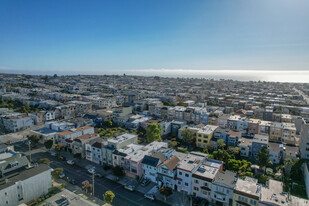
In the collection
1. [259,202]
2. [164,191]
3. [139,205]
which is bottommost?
[139,205]

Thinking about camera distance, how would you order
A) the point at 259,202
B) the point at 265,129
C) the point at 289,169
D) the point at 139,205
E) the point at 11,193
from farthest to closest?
the point at 265,129 → the point at 289,169 → the point at 139,205 → the point at 11,193 → the point at 259,202

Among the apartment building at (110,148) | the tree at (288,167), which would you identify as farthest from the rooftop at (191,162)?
the tree at (288,167)

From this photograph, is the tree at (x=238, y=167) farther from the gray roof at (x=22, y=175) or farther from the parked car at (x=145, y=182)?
the gray roof at (x=22, y=175)

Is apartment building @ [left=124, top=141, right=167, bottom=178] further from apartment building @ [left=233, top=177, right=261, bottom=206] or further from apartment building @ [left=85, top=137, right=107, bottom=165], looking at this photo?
apartment building @ [left=233, top=177, right=261, bottom=206]

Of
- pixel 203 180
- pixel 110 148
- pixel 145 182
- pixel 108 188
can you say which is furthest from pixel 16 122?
pixel 203 180

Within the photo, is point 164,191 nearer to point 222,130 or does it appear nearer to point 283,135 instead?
point 222,130

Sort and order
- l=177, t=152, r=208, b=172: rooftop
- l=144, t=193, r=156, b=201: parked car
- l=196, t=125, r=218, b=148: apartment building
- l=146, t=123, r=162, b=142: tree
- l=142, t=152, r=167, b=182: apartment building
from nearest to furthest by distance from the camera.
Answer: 1. l=144, t=193, r=156, b=201: parked car
2. l=177, t=152, r=208, b=172: rooftop
3. l=142, t=152, r=167, b=182: apartment building
4. l=146, t=123, r=162, b=142: tree
5. l=196, t=125, r=218, b=148: apartment building

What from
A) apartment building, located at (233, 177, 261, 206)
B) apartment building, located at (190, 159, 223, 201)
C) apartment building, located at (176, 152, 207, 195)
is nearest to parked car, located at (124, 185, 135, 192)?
apartment building, located at (176, 152, 207, 195)

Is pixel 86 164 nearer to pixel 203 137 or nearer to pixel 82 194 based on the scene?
pixel 82 194

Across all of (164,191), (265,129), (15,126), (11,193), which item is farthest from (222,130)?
(15,126)
